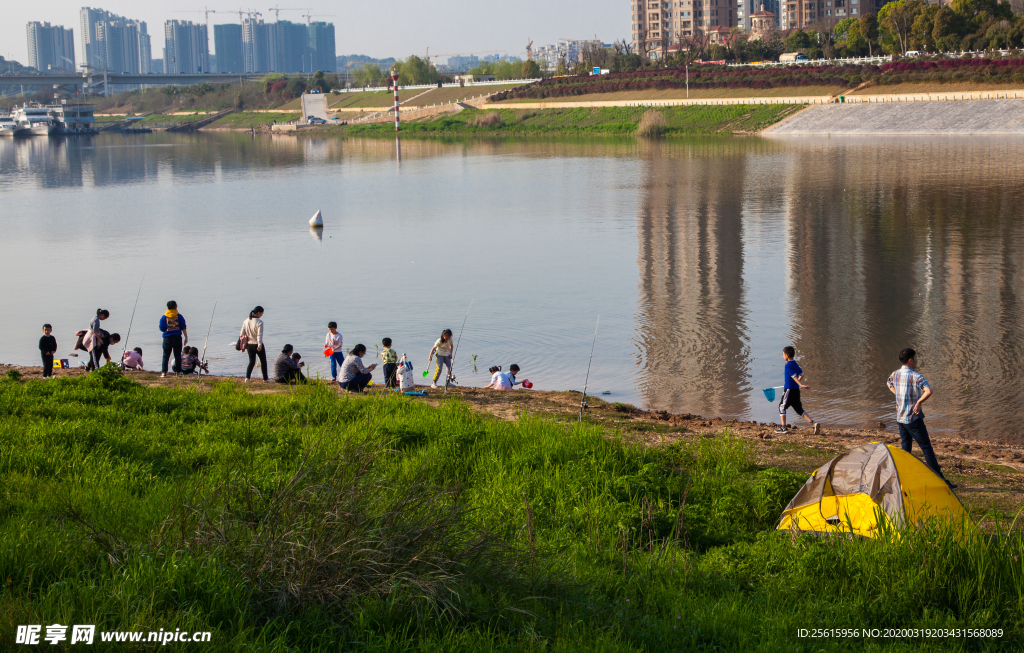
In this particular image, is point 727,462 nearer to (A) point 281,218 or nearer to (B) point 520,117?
(A) point 281,218

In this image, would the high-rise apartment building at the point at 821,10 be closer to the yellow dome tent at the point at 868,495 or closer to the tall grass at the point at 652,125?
the tall grass at the point at 652,125

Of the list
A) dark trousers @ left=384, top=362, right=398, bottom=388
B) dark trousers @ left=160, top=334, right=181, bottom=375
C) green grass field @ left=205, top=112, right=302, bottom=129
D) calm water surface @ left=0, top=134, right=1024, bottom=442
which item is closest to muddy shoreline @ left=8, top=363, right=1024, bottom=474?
dark trousers @ left=384, top=362, right=398, bottom=388

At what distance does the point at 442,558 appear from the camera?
5.28 metres

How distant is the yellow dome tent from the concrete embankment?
64.1 m

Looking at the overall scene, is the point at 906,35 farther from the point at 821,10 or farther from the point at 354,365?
the point at 354,365

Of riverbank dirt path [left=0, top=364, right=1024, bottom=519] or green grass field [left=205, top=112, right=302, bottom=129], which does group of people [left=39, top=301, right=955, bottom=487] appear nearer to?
riverbank dirt path [left=0, top=364, right=1024, bottom=519]

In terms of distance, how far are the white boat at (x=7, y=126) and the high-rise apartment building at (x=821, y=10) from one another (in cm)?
14865

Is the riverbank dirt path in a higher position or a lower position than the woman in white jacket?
lower

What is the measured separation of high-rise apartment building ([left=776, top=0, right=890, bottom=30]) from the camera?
592 ft

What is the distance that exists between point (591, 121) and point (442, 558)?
94920 millimetres

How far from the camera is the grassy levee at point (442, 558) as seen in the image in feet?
15.9

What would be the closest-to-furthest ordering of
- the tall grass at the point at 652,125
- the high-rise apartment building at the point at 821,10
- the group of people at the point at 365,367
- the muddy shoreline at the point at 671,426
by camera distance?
the group of people at the point at 365,367
the muddy shoreline at the point at 671,426
the tall grass at the point at 652,125
the high-rise apartment building at the point at 821,10

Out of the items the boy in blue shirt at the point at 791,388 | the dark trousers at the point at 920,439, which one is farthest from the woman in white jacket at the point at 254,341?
the dark trousers at the point at 920,439

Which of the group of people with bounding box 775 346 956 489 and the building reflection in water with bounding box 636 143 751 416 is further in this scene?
the building reflection in water with bounding box 636 143 751 416
